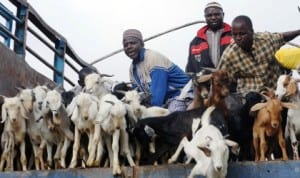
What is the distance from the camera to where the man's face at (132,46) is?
21.5 feet

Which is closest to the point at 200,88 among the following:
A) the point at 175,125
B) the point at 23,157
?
the point at 175,125

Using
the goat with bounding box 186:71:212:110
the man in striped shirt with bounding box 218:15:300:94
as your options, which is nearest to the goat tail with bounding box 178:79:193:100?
the man in striped shirt with bounding box 218:15:300:94

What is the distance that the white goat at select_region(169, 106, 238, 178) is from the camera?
14.5ft

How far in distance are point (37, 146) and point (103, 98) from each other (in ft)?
2.96

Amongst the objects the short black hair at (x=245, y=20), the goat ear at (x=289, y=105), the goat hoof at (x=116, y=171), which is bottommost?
the goat hoof at (x=116, y=171)

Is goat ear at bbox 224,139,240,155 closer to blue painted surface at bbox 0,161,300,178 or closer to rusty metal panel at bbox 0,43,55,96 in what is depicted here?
blue painted surface at bbox 0,161,300,178

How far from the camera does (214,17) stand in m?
6.61

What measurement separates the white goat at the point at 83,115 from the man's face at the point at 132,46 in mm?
1119

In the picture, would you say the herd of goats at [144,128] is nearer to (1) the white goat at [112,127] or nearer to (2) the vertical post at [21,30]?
(1) the white goat at [112,127]

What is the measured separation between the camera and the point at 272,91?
510 centimetres

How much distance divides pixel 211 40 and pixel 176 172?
2190 mm

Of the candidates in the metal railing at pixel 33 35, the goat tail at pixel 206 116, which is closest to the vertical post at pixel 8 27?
the metal railing at pixel 33 35

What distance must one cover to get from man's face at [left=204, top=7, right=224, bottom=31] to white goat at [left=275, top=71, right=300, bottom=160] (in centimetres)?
158

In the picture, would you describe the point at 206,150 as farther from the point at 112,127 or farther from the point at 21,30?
the point at 21,30
